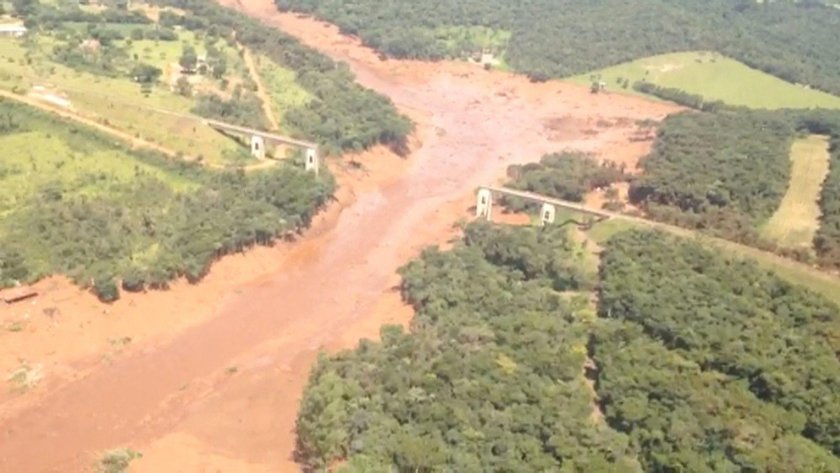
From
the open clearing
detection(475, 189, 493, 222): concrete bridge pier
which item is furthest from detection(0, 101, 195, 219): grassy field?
detection(475, 189, 493, 222): concrete bridge pier

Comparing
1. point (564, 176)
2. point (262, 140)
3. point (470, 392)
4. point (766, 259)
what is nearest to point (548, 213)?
point (564, 176)

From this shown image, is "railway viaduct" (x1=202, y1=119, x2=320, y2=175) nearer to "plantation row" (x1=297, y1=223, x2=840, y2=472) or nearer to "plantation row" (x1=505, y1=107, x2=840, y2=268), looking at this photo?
"plantation row" (x1=505, y1=107, x2=840, y2=268)

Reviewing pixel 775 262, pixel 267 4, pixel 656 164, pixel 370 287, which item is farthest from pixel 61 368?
pixel 267 4

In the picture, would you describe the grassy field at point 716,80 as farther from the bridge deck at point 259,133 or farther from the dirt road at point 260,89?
the bridge deck at point 259,133

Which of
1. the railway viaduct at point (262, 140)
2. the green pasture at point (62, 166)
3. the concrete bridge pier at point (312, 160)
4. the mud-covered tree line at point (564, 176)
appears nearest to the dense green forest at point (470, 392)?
the mud-covered tree line at point (564, 176)

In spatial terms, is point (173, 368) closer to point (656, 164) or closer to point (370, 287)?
point (370, 287)
